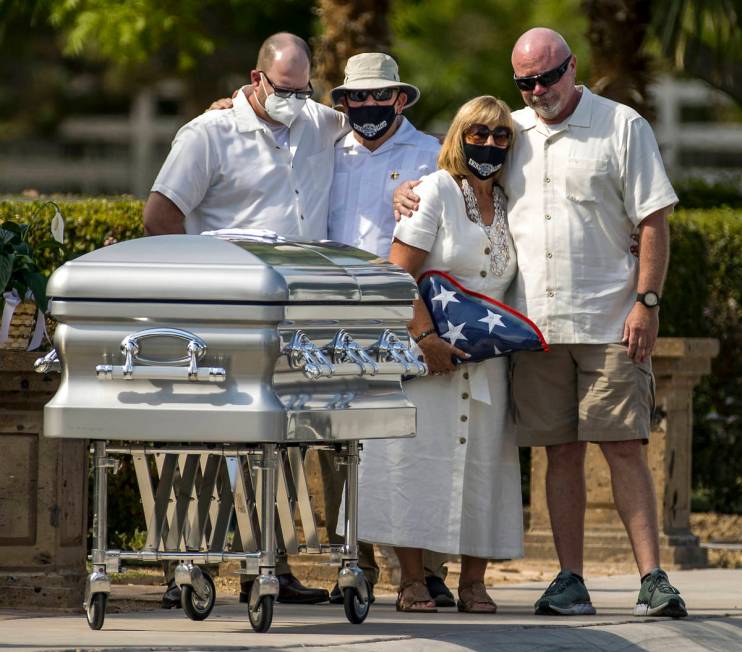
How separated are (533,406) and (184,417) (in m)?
1.78

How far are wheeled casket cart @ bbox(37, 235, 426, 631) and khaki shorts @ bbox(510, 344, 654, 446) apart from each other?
3.23 ft

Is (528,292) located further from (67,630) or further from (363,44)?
(363,44)

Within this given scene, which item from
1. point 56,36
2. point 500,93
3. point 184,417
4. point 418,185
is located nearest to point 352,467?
point 184,417

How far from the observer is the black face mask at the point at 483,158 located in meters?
6.39

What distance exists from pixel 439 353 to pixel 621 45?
6.60 metres

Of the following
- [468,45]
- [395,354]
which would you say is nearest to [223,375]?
[395,354]

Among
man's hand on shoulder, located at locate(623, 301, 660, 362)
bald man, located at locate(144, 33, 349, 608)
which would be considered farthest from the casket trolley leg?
man's hand on shoulder, located at locate(623, 301, 660, 362)

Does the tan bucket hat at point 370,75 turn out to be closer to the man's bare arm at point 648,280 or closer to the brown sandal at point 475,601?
the man's bare arm at point 648,280

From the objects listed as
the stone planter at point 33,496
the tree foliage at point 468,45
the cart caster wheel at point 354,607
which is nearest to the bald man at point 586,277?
the cart caster wheel at point 354,607

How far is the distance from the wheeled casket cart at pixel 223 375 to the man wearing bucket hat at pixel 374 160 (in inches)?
42.8

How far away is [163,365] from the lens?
509 centimetres

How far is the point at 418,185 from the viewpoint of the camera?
6461 mm

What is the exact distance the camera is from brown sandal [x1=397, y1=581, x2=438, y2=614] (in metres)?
6.43

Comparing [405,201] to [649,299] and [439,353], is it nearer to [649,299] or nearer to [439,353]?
[439,353]
